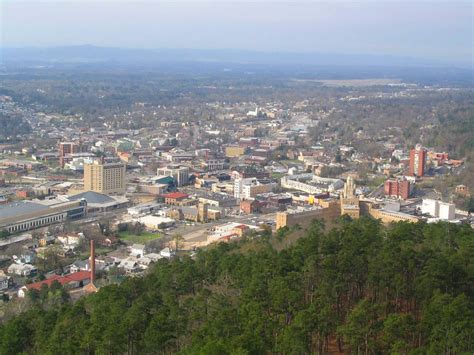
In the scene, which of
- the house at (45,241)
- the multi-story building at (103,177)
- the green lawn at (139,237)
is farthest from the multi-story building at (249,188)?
the house at (45,241)

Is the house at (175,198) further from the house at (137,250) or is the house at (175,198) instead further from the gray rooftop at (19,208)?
the house at (137,250)

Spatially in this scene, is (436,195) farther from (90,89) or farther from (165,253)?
(90,89)

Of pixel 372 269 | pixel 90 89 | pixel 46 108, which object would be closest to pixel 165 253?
pixel 372 269

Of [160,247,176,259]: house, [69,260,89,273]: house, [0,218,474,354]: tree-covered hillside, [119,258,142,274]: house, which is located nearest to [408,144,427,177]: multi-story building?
[160,247,176,259]: house

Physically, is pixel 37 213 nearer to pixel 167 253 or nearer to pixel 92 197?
pixel 92 197

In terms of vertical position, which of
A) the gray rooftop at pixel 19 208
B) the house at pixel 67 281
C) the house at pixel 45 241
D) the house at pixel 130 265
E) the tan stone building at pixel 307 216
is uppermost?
the tan stone building at pixel 307 216

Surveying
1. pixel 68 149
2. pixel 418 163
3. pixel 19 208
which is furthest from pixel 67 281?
pixel 68 149

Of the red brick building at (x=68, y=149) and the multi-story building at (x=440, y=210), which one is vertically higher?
the multi-story building at (x=440, y=210)
